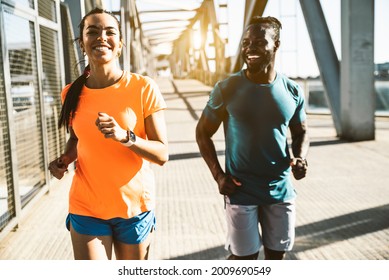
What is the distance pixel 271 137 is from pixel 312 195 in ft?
9.17

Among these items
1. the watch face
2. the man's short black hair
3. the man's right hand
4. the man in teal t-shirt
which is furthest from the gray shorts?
the man's short black hair

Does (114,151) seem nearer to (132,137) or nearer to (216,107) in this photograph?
(132,137)

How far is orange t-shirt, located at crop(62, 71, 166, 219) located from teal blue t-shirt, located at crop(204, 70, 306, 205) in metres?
0.39

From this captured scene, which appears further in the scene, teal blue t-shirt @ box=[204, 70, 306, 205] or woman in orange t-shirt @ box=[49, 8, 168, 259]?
teal blue t-shirt @ box=[204, 70, 306, 205]

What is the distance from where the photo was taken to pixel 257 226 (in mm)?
2072

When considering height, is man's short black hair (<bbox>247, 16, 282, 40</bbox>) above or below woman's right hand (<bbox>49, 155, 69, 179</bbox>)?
above

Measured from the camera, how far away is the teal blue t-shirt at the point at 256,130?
6.31 feet

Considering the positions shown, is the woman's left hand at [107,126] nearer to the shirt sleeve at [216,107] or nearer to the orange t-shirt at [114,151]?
the orange t-shirt at [114,151]

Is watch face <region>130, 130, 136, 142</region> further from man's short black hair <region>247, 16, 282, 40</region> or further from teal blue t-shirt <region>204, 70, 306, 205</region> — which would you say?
man's short black hair <region>247, 16, 282, 40</region>

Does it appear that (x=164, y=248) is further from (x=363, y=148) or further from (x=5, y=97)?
(x=363, y=148)

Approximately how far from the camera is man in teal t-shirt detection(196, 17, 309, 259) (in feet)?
6.30

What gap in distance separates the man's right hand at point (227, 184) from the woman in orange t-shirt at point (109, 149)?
361mm

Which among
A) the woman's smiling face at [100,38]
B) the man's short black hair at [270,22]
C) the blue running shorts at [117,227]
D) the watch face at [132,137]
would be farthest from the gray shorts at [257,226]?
the woman's smiling face at [100,38]

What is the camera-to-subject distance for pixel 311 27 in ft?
27.8
